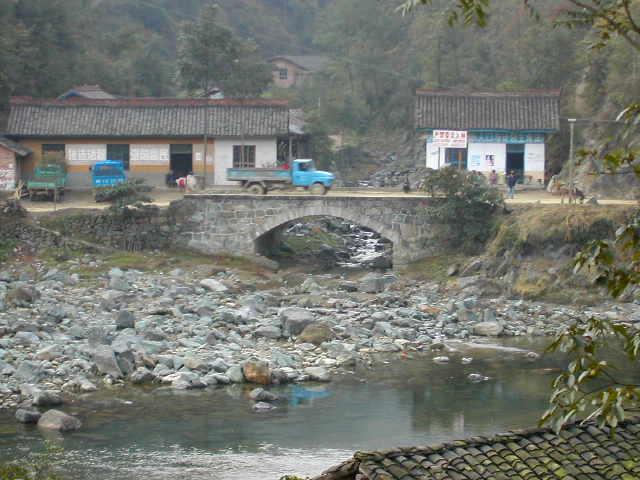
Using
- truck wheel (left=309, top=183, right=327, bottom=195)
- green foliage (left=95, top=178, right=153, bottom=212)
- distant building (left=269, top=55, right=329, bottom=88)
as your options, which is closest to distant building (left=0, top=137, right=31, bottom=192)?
green foliage (left=95, top=178, right=153, bottom=212)

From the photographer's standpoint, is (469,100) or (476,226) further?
(469,100)

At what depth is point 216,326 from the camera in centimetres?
2844

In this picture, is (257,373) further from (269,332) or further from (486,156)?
(486,156)

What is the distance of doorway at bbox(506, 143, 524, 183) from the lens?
45.4 metres

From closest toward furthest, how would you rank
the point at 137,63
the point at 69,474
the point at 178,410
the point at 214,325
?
the point at 69,474
the point at 178,410
the point at 214,325
the point at 137,63

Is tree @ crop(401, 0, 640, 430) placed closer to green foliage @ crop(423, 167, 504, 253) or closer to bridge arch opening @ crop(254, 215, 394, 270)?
green foliage @ crop(423, 167, 504, 253)

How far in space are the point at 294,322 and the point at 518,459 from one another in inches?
722

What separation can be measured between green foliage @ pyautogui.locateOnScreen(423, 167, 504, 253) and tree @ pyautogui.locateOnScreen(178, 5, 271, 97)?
70.4ft

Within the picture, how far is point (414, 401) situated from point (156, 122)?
2580 cm

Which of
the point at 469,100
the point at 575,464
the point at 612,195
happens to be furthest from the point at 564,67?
the point at 575,464

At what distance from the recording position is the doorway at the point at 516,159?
45406 mm

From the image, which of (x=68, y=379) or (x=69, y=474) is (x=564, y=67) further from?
(x=69, y=474)

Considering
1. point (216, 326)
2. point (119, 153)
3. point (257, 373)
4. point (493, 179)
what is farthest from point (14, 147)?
point (257, 373)

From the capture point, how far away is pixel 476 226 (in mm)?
38000
